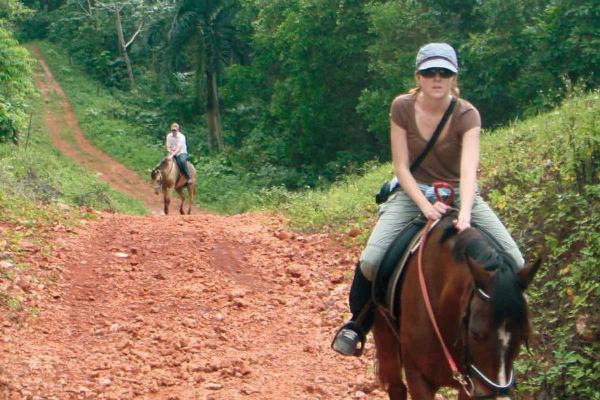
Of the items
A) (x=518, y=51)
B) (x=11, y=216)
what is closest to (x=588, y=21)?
(x=518, y=51)

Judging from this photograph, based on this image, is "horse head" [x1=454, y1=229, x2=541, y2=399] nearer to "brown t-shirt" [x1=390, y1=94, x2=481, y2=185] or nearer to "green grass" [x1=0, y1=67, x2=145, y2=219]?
"brown t-shirt" [x1=390, y1=94, x2=481, y2=185]

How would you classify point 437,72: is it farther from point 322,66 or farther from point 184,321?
point 322,66

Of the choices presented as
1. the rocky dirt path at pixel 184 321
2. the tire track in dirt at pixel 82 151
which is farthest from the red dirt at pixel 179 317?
the tire track in dirt at pixel 82 151

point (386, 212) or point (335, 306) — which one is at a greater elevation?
point (386, 212)

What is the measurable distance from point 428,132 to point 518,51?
1660 cm

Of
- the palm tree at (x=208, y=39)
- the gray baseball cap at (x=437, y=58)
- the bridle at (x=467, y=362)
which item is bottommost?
the bridle at (x=467, y=362)

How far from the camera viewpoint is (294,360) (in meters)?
7.72

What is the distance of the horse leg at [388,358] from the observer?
17.4 ft

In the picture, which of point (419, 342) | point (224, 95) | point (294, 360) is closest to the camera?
point (419, 342)

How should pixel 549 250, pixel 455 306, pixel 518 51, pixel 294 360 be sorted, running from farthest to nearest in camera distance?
pixel 518 51
pixel 294 360
pixel 549 250
pixel 455 306

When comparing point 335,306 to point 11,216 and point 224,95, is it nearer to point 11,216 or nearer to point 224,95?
point 11,216

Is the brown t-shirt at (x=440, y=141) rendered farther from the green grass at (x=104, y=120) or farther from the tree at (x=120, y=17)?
the tree at (x=120, y=17)

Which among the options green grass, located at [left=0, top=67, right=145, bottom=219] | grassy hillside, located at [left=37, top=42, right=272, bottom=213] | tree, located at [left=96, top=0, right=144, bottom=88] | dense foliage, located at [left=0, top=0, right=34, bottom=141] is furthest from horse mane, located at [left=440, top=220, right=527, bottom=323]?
tree, located at [left=96, top=0, right=144, bottom=88]

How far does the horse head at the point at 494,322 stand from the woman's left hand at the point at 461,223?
0.44m
